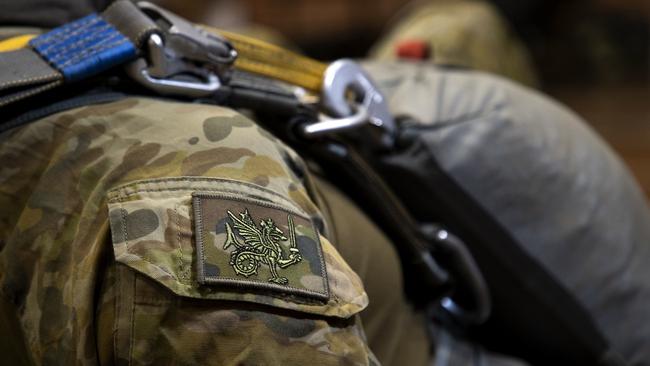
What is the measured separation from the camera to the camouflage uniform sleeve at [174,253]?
1.48 ft

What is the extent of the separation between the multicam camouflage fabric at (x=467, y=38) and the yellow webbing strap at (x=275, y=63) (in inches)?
20.9

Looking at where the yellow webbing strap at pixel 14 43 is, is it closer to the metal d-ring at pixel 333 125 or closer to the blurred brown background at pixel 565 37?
the metal d-ring at pixel 333 125

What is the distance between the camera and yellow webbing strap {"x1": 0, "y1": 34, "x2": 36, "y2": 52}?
59 cm

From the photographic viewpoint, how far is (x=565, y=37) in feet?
8.29

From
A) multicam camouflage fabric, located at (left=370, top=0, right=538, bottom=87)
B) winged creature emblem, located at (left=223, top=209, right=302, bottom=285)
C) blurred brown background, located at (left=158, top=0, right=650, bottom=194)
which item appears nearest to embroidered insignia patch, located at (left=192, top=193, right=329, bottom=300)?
winged creature emblem, located at (left=223, top=209, right=302, bottom=285)

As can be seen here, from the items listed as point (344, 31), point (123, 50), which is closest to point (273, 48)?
point (123, 50)

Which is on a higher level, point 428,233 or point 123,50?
point 123,50

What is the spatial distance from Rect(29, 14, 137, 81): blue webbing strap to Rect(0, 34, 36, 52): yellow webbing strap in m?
0.02

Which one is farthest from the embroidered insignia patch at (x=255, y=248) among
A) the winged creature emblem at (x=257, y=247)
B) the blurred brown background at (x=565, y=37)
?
the blurred brown background at (x=565, y=37)

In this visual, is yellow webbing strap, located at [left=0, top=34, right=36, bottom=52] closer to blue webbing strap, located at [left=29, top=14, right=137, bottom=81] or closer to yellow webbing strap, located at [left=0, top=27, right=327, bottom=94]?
blue webbing strap, located at [left=29, top=14, right=137, bottom=81]

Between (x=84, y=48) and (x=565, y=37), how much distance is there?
2.20m

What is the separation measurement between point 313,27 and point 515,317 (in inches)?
78.8

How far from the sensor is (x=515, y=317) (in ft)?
2.72

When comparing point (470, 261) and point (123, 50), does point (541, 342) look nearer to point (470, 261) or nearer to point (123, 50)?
point (470, 261)
